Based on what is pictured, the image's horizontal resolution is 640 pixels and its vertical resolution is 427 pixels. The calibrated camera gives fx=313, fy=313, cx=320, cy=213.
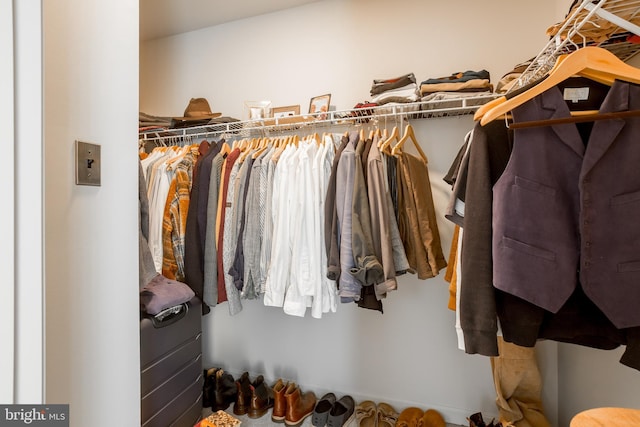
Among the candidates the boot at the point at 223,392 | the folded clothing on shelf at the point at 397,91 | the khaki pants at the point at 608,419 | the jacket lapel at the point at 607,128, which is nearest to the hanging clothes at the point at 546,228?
the jacket lapel at the point at 607,128

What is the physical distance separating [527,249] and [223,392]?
1.91m

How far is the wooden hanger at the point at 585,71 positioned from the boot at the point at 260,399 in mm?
1944

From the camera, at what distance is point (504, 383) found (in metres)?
1.56

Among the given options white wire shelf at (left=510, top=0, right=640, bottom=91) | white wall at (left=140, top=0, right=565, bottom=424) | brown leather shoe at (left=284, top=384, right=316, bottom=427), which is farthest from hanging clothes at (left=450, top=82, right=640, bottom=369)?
brown leather shoe at (left=284, top=384, right=316, bottom=427)

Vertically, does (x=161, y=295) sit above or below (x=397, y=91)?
below

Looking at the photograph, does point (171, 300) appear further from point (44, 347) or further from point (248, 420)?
point (248, 420)

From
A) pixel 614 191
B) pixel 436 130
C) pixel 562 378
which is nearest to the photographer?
pixel 614 191

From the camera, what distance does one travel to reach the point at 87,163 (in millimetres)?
747

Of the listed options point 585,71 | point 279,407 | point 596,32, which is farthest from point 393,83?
point 279,407

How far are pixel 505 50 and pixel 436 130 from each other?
543mm

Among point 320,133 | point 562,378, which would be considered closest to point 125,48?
point 320,133

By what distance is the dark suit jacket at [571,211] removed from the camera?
77 cm

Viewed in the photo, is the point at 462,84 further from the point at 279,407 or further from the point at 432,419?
the point at 279,407

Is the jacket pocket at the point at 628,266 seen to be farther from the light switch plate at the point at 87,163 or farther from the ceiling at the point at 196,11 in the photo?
the ceiling at the point at 196,11
